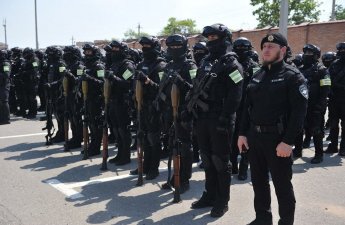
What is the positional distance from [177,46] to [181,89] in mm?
640

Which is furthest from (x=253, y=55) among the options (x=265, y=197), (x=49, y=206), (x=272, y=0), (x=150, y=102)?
(x=272, y=0)

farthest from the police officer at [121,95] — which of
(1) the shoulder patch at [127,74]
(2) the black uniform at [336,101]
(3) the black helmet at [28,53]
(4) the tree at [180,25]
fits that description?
(4) the tree at [180,25]

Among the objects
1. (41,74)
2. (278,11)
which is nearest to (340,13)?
(278,11)

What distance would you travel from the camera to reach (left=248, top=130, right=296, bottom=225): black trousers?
12.9 feet

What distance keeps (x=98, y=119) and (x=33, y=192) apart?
2.47 meters

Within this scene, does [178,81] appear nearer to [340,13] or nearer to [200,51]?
[200,51]

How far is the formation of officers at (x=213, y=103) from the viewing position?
3.96m

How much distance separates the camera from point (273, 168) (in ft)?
13.0

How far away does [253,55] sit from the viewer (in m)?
7.06

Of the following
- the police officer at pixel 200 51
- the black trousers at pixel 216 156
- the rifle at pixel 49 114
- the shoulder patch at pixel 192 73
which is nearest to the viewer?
the black trousers at pixel 216 156

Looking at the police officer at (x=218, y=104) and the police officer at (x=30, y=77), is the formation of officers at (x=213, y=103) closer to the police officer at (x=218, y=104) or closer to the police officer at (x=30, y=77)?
the police officer at (x=218, y=104)

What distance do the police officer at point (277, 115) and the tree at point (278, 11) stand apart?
37765 millimetres

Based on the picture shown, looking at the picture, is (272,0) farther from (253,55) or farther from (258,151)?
(258,151)

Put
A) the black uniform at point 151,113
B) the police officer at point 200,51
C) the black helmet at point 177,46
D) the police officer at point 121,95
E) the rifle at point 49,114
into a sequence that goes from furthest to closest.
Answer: the rifle at point 49,114, the police officer at point 200,51, the police officer at point 121,95, the black uniform at point 151,113, the black helmet at point 177,46
